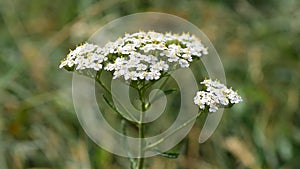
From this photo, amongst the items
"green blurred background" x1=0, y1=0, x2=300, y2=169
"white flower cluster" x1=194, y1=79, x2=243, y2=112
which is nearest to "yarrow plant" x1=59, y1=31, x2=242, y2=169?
"white flower cluster" x1=194, y1=79, x2=243, y2=112

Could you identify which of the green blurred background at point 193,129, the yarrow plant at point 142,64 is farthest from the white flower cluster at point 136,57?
the green blurred background at point 193,129

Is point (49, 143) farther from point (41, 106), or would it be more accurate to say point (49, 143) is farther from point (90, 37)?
point (90, 37)

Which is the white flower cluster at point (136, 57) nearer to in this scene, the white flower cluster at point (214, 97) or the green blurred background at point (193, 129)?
the white flower cluster at point (214, 97)

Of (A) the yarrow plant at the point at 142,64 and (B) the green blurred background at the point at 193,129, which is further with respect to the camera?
(B) the green blurred background at the point at 193,129

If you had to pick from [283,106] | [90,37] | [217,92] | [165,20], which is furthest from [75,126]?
[217,92]

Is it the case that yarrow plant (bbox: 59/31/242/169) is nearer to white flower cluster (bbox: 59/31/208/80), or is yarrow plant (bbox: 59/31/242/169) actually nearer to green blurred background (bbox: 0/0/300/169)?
white flower cluster (bbox: 59/31/208/80)

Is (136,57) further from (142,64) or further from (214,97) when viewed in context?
(214,97)

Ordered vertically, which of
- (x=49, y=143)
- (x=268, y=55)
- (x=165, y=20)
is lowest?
(x=49, y=143)
